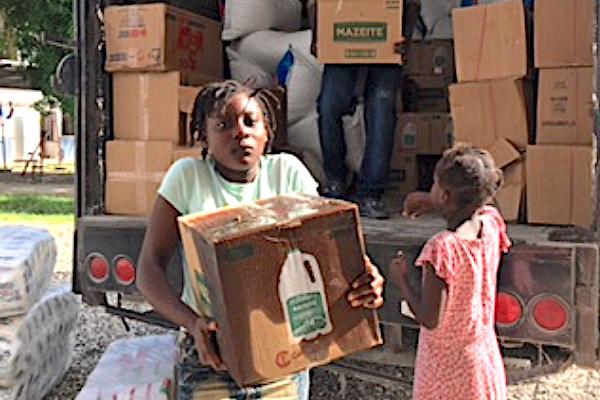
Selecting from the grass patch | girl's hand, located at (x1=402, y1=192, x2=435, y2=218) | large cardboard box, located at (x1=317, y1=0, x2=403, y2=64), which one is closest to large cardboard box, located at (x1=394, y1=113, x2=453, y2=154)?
large cardboard box, located at (x1=317, y1=0, x2=403, y2=64)

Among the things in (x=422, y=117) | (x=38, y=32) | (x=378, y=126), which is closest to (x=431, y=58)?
(x=422, y=117)

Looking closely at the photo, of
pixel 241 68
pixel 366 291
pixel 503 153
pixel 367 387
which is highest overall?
pixel 241 68

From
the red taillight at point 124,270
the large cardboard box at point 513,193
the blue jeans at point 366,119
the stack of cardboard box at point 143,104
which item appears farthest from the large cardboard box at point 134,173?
the large cardboard box at point 513,193

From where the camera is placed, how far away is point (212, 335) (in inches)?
72.7

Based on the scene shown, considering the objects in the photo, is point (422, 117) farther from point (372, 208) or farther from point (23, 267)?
point (23, 267)

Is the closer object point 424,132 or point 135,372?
point 135,372

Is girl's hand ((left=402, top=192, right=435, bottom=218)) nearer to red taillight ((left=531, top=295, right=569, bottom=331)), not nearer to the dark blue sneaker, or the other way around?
red taillight ((left=531, top=295, right=569, bottom=331))

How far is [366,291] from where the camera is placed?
6.13 ft

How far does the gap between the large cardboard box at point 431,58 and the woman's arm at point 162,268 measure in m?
2.50

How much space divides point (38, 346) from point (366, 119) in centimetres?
176

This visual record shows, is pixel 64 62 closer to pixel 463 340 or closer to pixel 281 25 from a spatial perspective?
pixel 281 25

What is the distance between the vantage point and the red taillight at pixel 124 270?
341 cm

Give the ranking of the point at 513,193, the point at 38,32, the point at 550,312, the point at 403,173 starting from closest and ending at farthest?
the point at 550,312 → the point at 513,193 → the point at 403,173 → the point at 38,32

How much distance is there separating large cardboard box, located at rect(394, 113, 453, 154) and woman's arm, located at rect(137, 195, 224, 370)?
2.23 metres
